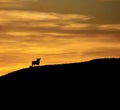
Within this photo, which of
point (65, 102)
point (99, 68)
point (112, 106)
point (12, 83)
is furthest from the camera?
point (12, 83)

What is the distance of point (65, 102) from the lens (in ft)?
249

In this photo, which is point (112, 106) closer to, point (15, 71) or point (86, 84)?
point (86, 84)

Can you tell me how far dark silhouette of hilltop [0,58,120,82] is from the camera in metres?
79.1

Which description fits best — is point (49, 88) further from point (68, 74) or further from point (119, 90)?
point (119, 90)

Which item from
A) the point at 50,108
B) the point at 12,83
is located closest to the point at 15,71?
the point at 12,83

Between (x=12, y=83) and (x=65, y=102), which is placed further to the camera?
(x=12, y=83)

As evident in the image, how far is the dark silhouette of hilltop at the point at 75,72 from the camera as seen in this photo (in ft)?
259

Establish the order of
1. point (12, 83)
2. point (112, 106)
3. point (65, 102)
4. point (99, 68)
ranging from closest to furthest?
point (112, 106) → point (65, 102) → point (99, 68) → point (12, 83)

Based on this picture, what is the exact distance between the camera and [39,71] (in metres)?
85.9

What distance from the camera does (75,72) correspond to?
81.9 meters

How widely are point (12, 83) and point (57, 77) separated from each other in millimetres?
8735

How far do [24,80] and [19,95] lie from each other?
4.06 meters

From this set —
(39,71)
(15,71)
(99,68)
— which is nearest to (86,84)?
(99,68)

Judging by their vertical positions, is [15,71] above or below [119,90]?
above
